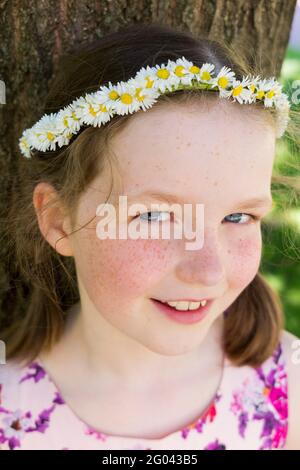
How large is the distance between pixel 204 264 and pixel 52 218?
469 millimetres

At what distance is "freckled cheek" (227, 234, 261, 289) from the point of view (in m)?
1.63

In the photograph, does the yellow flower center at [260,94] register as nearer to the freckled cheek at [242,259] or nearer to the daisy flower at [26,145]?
the freckled cheek at [242,259]

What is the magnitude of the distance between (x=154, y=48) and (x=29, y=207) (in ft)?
1.89

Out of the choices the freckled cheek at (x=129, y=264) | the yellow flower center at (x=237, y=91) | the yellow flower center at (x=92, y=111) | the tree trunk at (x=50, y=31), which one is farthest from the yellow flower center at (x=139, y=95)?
the tree trunk at (x=50, y=31)

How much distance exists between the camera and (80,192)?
166 centimetres

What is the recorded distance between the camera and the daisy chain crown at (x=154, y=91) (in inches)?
59.6

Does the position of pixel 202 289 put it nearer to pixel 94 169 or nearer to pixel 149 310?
pixel 149 310

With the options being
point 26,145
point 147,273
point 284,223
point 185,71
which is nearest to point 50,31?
point 26,145

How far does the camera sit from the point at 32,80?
1.97m

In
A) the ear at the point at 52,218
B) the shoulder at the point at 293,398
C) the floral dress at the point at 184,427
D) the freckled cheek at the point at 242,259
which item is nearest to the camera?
the freckled cheek at the point at 242,259

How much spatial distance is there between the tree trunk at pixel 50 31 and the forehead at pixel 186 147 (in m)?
0.43

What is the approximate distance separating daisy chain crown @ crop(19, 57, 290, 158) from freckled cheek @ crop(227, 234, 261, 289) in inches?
13.6

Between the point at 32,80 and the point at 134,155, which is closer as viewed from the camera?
the point at 134,155
